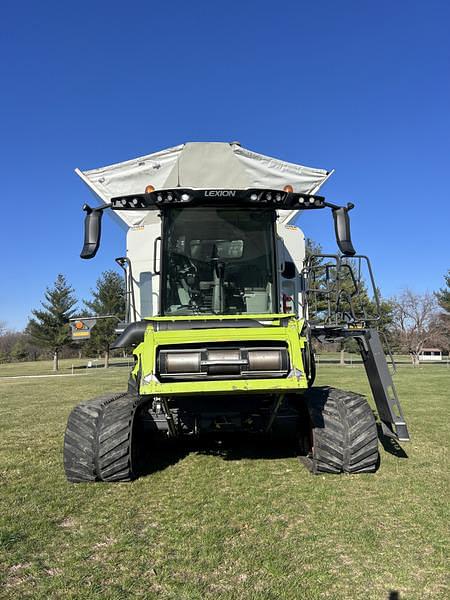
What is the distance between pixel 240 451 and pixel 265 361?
2.54m

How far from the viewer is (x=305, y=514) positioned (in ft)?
13.4

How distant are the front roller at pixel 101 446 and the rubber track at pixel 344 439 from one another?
191 cm

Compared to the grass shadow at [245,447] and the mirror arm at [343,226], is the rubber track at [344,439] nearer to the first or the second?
the grass shadow at [245,447]

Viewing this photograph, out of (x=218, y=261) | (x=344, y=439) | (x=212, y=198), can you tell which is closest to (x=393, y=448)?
Answer: (x=344, y=439)

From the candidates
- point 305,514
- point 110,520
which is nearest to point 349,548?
point 305,514

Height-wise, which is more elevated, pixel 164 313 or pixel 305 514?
pixel 164 313

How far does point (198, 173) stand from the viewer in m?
6.67

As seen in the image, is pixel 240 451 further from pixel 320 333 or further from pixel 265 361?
pixel 265 361

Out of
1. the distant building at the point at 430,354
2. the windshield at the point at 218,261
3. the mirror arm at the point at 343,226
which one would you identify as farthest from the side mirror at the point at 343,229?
the distant building at the point at 430,354

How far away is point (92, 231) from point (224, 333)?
78.1 inches

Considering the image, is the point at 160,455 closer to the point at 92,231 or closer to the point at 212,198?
the point at 92,231

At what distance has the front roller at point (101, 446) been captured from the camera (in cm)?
488

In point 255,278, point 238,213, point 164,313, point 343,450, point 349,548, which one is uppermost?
point 238,213

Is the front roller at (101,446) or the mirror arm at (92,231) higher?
the mirror arm at (92,231)
